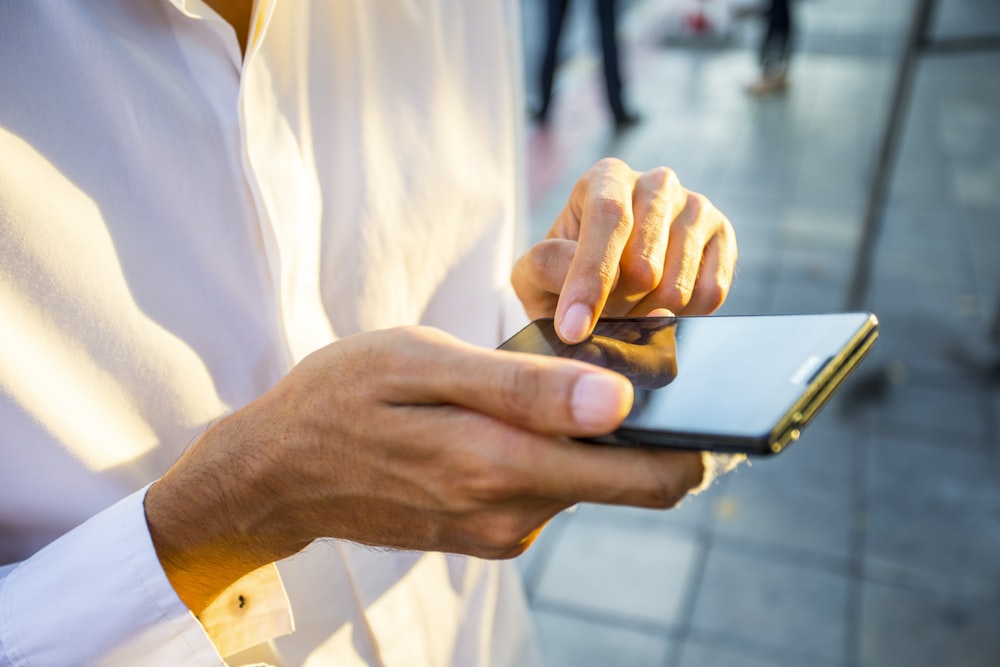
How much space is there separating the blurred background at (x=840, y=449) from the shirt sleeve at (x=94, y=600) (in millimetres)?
1745

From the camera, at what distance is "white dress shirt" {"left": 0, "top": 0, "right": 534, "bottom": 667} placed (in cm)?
83

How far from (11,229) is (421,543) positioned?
1.71 ft

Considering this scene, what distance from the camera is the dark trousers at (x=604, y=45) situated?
19.0 feet

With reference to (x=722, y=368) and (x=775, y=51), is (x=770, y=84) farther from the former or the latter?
(x=722, y=368)

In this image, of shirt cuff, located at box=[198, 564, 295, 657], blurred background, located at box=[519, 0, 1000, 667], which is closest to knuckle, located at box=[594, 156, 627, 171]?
shirt cuff, located at box=[198, 564, 295, 657]

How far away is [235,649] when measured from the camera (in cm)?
96

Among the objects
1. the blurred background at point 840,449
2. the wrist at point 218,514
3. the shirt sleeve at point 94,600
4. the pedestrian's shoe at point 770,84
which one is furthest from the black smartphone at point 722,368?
the pedestrian's shoe at point 770,84

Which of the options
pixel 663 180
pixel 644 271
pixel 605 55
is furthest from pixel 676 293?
pixel 605 55

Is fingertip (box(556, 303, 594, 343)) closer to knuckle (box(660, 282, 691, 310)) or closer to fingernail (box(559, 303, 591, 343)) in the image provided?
fingernail (box(559, 303, 591, 343))

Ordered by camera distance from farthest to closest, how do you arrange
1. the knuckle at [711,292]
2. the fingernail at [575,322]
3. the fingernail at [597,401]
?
the knuckle at [711,292] → the fingernail at [575,322] → the fingernail at [597,401]

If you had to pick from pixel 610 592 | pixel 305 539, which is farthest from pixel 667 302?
pixel 610 592

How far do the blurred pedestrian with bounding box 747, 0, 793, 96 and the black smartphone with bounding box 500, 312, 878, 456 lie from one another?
6.31 meters

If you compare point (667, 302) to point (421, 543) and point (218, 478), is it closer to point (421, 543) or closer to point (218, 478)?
point (421, 543)

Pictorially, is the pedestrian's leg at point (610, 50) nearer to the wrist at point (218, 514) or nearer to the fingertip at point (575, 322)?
the fingertip at point (575, 322)
